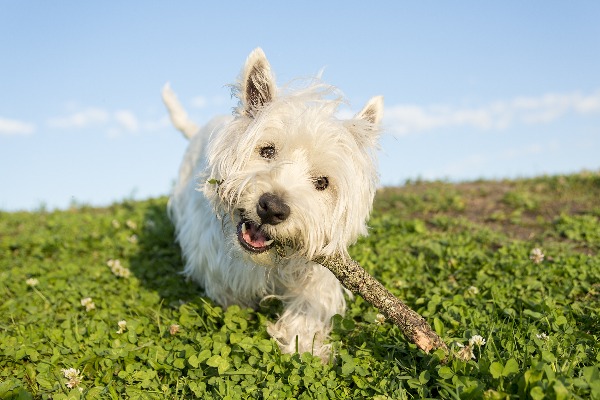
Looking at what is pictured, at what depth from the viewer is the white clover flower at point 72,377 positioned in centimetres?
350

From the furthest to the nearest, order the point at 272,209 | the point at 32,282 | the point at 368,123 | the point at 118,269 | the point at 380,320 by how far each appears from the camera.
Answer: the point at 118,269
the point at 32,282
the point at 380,320
the point at 368,123
the point at 272,209

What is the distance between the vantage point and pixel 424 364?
334 cm

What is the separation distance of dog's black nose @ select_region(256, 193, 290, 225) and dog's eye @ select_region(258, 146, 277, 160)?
45 cm

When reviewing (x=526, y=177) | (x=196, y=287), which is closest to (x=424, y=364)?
(x=196, y=287)

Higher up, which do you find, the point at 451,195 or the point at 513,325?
the point at 451,195

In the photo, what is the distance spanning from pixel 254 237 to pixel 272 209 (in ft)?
1.05

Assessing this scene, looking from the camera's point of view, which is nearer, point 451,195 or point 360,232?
point 360,232

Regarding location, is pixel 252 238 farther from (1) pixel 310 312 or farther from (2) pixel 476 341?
(2) pixel 476 341

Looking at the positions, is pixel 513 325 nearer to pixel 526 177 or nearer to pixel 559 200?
pixel 559 200

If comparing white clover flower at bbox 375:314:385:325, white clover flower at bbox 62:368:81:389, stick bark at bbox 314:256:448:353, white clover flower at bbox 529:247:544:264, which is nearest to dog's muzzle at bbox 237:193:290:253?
stick bark at bbox 314:256:448:353

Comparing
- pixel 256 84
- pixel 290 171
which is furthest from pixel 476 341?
pixel 256 84

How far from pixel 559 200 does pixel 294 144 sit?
6.74 metres

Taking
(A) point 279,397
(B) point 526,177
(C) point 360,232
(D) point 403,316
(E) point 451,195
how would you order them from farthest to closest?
(B) point 526,177
(E) point 451,195
(C) point 360,232
(D) point 403,316
(A) point 279,397

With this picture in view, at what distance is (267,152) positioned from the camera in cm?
376
